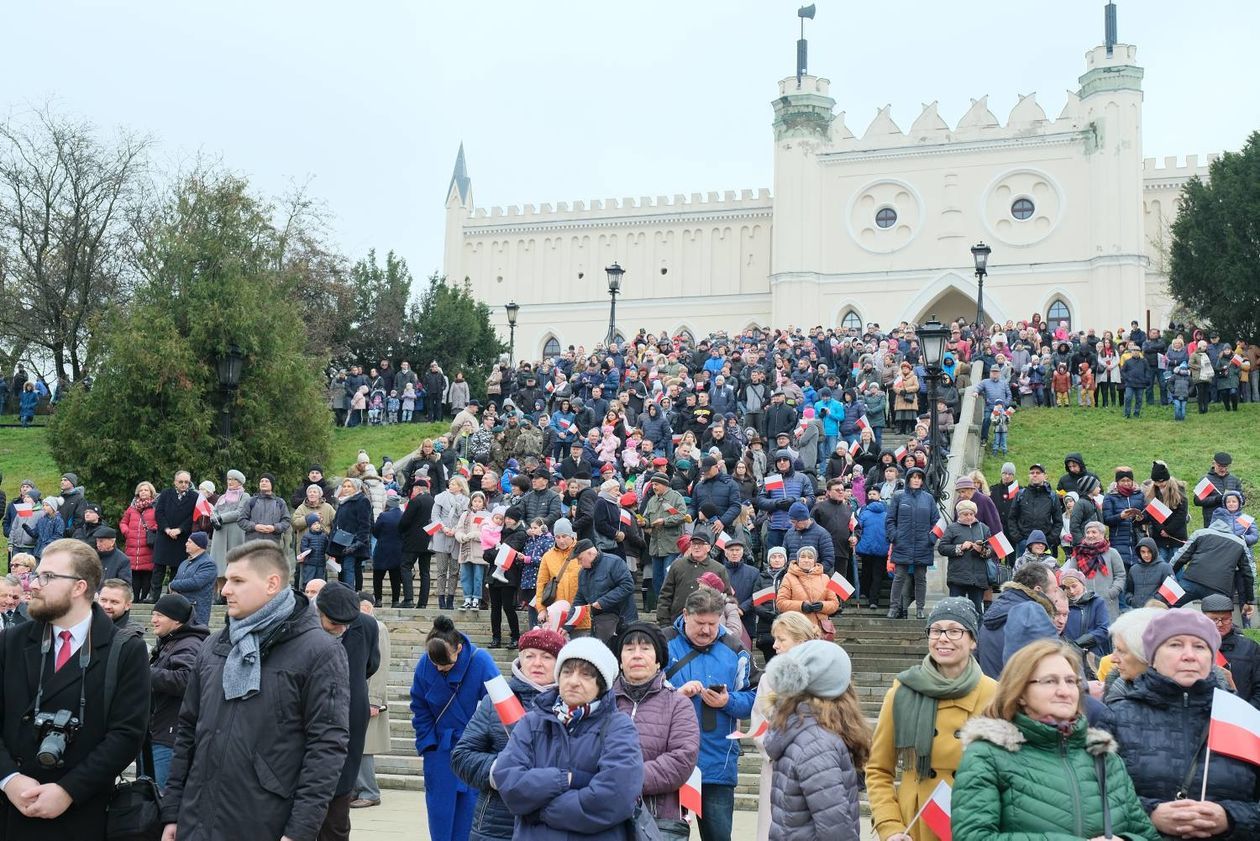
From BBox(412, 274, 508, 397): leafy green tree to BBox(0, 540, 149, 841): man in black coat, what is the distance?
117ft

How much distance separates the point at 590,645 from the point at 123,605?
3.75m

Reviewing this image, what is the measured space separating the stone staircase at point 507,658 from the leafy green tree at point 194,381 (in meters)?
6.01

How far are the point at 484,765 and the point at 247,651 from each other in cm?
115

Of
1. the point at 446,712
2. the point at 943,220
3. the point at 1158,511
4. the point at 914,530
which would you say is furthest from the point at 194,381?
the point at 943,220

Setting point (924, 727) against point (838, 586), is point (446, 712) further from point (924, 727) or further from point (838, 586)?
point (838, 586)

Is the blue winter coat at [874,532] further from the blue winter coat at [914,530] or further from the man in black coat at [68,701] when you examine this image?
the man in black coat at [68,701]

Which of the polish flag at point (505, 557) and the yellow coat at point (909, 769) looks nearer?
the yellow coat at point (909, 769)

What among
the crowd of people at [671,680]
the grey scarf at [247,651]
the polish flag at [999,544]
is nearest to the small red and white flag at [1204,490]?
the crowd of people at [671,680]

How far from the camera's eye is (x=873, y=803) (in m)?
5.41

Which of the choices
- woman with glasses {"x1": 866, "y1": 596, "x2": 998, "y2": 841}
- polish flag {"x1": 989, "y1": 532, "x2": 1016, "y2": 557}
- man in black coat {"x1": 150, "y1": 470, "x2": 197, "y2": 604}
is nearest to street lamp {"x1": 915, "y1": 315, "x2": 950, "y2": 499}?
polish flag {"x1": 989, "y1": 532, "x2": 1016, "y2": 557}

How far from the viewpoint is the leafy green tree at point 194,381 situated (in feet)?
70.2

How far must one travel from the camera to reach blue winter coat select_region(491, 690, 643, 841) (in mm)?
4883

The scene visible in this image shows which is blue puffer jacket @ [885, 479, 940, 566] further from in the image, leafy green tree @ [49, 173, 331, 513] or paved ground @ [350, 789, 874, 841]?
leafy green tree @ [49, 173, 331, 513]

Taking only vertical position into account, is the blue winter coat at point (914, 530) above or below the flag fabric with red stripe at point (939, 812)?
above
